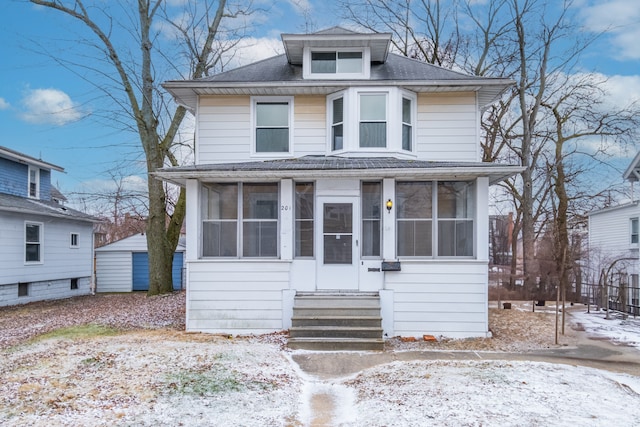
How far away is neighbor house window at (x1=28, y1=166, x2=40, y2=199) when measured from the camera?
16641mm

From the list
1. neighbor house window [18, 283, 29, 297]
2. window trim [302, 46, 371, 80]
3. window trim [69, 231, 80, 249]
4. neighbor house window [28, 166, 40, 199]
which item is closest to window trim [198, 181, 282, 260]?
window trim [302, 46, 371, 80]

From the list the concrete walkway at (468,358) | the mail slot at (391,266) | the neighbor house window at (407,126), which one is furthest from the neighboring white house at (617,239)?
the mail slot at (391,266)

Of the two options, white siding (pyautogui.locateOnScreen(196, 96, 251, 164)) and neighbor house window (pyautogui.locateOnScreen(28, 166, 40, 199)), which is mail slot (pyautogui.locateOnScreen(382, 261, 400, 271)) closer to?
white siding (pyautogui.locateOnScreen(196, 96, 251, 164))

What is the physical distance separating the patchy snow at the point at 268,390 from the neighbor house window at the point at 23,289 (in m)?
8.24

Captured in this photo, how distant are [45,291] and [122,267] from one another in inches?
174

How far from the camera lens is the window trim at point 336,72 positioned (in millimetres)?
10000

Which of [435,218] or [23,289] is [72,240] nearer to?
[23,289]

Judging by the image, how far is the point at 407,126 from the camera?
985 cm

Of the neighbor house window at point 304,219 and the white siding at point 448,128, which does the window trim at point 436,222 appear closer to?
the white siding at point 448,128

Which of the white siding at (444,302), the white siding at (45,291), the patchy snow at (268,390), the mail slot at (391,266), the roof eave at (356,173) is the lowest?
the white siding at (45,291)

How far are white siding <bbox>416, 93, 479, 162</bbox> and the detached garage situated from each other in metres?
13.7

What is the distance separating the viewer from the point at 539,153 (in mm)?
19328

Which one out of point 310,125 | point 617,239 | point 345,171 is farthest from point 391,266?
point 617,239

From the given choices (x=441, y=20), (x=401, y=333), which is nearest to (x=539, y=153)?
(x=441, y=20)
